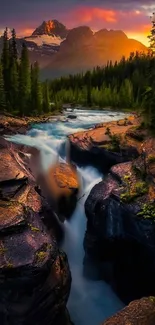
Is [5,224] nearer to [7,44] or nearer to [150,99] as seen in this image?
[150,99]

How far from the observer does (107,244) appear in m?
20.7

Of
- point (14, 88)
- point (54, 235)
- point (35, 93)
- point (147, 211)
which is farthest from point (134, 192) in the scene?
point (35, 93)

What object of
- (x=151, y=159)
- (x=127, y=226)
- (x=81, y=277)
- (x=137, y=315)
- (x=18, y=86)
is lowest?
(x=81, y=277)

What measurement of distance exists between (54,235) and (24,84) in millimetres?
40461

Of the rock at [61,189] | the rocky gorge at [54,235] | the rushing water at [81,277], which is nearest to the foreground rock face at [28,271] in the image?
the rocky gorge at [54,235]

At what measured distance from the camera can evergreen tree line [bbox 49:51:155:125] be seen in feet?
291

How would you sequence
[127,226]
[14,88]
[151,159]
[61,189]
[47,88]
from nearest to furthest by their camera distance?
[127,226] → [151,159] → [61,189] → [14,88] → [47,88]

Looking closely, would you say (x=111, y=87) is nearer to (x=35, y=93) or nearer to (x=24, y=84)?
(x=35, y=93)

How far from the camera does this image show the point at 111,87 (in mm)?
117625

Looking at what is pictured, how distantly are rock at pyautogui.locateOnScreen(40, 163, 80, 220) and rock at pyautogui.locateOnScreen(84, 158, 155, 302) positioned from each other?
2.64 m

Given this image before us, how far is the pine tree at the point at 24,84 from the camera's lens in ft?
177

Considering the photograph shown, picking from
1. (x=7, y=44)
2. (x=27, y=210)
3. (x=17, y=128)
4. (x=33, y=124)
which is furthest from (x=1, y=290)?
(x=7, y=44)

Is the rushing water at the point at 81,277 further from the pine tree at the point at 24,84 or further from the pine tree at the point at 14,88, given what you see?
the pine tree at the point at 14,88

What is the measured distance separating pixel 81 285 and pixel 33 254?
6.25m
